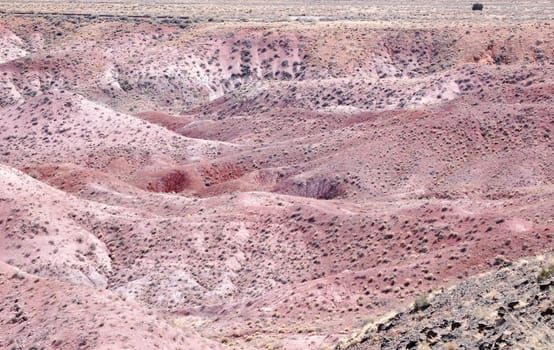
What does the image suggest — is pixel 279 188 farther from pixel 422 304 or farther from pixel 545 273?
pixel 545 273

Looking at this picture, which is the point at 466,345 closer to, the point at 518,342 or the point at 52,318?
the point at 518,342

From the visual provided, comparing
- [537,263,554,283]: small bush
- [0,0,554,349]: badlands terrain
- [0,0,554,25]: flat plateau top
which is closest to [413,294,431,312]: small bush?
[0,0,554,349]: badlands terrain

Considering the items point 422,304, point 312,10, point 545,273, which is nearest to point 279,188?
point 422,304

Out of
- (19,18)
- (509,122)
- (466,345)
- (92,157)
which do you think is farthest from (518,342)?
(19,18)

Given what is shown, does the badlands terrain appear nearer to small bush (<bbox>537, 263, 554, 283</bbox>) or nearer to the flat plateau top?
small bush (<bbox>537, 263, 554, 283</bbox>)

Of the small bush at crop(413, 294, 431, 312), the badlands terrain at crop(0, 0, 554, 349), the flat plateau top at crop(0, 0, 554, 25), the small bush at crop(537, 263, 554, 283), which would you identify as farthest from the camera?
the flat plateau top at crop(0, 0, 554, 25)

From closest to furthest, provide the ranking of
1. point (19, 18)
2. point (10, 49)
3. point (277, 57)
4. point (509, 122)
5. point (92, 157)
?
point (509, 122)
point (92, 157)
point (277, 57)
point (10, 49)
point (19, 18)
